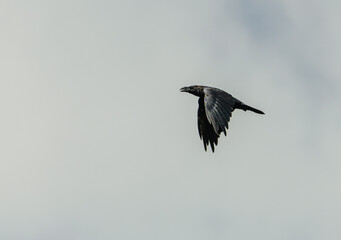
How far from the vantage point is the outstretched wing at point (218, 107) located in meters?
36.4

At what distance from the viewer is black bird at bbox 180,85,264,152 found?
120ft

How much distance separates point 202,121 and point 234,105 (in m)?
2.37

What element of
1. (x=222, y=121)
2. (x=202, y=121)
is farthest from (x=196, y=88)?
(x=222, y=121)

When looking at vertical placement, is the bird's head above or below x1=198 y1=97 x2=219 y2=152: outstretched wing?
above

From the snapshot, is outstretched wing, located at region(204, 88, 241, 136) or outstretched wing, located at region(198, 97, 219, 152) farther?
outstretched wing, located at region(198, 97, 219, 152)

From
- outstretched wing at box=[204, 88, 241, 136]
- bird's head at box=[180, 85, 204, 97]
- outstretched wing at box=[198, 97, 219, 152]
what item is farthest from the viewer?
outstretched wing at box=[198, 97, 219, 152]

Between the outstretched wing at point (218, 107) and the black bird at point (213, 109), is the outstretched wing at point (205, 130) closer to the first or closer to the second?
the black bird at point (213, 109)

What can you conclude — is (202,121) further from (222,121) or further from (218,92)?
(222,121)

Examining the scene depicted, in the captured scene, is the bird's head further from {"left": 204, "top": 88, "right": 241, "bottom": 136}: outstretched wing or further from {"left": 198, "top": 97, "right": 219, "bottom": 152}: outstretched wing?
{"left": 204, "top": 88, "right": 241, "bottom": 136}: outstretched wing

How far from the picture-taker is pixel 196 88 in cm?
4091

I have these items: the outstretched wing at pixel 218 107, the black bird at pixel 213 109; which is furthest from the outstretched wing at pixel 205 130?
the outstretched wing at pixel 218 107

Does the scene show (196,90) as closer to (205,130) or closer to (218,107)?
(205,130)

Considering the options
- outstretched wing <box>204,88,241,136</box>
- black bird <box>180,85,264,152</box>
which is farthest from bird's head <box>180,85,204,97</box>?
outstretched wing <box>204,88,241,136</box>

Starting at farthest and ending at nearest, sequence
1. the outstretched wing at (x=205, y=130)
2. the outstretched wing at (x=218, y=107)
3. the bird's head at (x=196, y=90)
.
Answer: the outstretched wing at (x=205, y=130), the bird's head at (x=196, y=90), the outstretched wing at (x=218, y=107)
